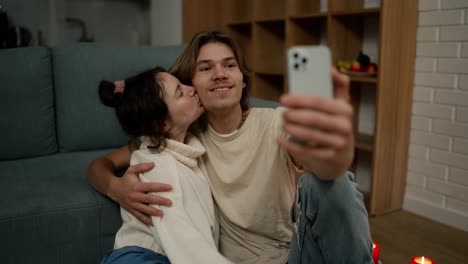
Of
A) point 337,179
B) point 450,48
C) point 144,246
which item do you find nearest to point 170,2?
point 450,48

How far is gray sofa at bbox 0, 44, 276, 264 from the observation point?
4.42 feet

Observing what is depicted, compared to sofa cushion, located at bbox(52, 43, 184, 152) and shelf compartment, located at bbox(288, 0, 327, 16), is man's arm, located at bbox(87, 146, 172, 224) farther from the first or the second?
shelf compartment, located at bbox(288, 0, 327, 16)

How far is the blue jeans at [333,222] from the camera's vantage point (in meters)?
0.93

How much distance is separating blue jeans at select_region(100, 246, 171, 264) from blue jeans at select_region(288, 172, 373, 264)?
36 centimetres

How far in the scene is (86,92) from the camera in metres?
1.94

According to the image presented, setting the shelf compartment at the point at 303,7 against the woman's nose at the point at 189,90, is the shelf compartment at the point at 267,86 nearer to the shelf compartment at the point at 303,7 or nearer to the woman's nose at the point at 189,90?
the shelf compartment at the point at 303,7

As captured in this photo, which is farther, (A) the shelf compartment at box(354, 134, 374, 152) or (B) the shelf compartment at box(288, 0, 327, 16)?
(B) the shelf compartment at box(288, 0, 327, 16)

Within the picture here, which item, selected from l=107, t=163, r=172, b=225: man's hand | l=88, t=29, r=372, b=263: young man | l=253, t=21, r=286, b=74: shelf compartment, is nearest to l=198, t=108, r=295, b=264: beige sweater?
l=88, t=29, r=372, b=263: young man

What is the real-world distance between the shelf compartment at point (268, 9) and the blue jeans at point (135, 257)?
224 centimetres

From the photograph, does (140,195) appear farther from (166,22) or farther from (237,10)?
(166,22)

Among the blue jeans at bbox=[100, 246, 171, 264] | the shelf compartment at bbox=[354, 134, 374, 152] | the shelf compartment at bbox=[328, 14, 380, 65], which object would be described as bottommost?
the blue jeans at bbox=[100, 246, 171, 264]

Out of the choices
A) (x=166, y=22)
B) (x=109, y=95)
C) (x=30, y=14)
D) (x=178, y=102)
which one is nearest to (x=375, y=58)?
(x=178, y=102)

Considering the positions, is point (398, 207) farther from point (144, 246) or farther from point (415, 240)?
point (144, 246)

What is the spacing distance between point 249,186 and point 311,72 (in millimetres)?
589
